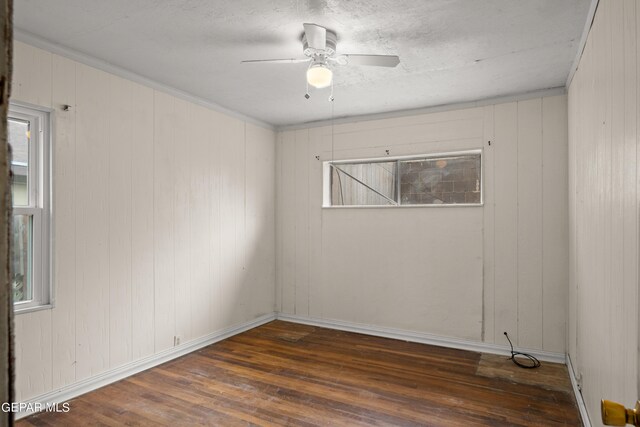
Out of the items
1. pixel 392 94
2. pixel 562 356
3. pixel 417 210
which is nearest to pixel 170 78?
pixel 392 94

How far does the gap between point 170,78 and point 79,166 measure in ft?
3.59

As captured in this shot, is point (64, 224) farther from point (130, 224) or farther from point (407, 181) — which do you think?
point (407, 181)

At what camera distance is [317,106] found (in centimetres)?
428

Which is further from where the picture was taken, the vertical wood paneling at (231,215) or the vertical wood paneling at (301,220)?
the vertical wood paneling at (301,220)

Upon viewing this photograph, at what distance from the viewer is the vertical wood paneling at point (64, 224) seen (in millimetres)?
2750

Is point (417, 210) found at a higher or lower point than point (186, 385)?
higher

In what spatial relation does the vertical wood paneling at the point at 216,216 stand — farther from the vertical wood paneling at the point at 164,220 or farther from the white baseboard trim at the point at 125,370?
the vertical wood paneling at the point at 164,220

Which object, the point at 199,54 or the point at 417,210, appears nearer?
the point at 199,54

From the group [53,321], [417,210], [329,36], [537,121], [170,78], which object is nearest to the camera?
[329,36]

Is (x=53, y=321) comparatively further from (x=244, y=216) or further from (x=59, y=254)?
(x=244, y=216)

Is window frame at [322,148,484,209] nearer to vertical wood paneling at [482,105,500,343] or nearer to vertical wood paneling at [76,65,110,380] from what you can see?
vertical wood paneling at [482,105,500,343]

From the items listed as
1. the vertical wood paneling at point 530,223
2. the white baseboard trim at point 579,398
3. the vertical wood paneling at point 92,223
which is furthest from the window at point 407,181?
the vertical wood paneling at point 92,223

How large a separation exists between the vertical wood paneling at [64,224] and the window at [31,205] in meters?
0.06

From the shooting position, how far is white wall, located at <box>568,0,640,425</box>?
1412 millimetres
